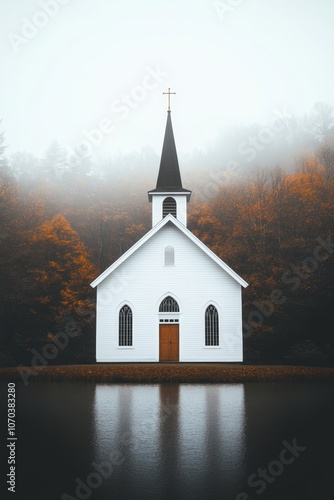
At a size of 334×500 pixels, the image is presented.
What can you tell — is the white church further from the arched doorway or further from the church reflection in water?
the church reflection in water

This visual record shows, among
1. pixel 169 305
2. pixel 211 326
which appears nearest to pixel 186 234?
pixel 169 305

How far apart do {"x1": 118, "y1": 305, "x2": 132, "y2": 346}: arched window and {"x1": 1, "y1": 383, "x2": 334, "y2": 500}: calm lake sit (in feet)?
40.8

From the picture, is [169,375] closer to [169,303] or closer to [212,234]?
[169,303]

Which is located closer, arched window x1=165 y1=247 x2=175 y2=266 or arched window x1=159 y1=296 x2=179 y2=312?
arched window x1=159 y1=296 x2=179 y2=312

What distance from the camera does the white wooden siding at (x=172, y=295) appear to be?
27531 mm

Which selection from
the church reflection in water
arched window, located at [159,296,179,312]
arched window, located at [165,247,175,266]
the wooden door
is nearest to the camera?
the church reflection in water

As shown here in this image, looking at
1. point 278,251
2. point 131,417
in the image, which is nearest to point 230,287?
point 278,251

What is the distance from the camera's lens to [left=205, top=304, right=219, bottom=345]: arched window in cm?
2773

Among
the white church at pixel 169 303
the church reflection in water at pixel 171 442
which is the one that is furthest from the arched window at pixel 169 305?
the church reflection in water at pixel 171 442

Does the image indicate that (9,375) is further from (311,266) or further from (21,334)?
(311,266)

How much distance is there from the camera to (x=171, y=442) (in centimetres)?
928

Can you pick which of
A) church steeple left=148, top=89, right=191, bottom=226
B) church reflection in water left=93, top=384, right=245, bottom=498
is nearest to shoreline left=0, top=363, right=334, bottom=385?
church reflection in water left=93, top=384, right=245, bottom=498

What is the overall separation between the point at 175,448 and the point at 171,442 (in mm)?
495

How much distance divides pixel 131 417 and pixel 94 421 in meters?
1.03
